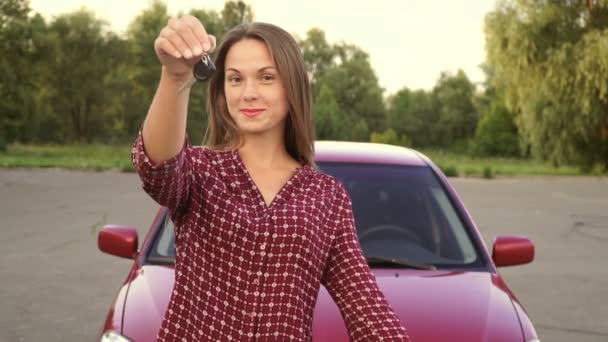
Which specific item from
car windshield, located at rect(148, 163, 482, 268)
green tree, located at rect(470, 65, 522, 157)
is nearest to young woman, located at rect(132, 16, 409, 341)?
car windshield, located at rect(148, 163, 482, 268)

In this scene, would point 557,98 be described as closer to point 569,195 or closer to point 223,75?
point 569,195

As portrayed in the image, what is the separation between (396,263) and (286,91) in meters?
2.27

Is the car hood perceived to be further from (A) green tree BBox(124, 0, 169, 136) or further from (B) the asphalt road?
(A) green tree BBox(124, 0, 169, 136)

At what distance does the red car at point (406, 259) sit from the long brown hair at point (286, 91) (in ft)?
4.31

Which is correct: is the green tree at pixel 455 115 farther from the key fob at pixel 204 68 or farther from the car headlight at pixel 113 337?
the key fob at pixel 204 68

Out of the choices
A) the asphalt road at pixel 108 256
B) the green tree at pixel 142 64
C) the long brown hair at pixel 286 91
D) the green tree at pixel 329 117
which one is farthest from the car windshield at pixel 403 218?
the green tree at pixel 329 117

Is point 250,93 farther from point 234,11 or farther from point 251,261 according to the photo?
point 234,11

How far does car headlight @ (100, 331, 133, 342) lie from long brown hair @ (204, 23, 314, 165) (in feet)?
4.86

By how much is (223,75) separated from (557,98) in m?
32.6

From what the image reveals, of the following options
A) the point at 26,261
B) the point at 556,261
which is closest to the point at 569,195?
the point at 556,261

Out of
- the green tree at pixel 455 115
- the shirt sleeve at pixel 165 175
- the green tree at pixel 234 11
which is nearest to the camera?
the shirt sleeve at pixel 165 175

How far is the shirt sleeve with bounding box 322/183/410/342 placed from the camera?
1677mm

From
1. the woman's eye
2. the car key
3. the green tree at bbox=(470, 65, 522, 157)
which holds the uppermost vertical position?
the car key

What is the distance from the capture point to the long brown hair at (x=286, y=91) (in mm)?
1746
